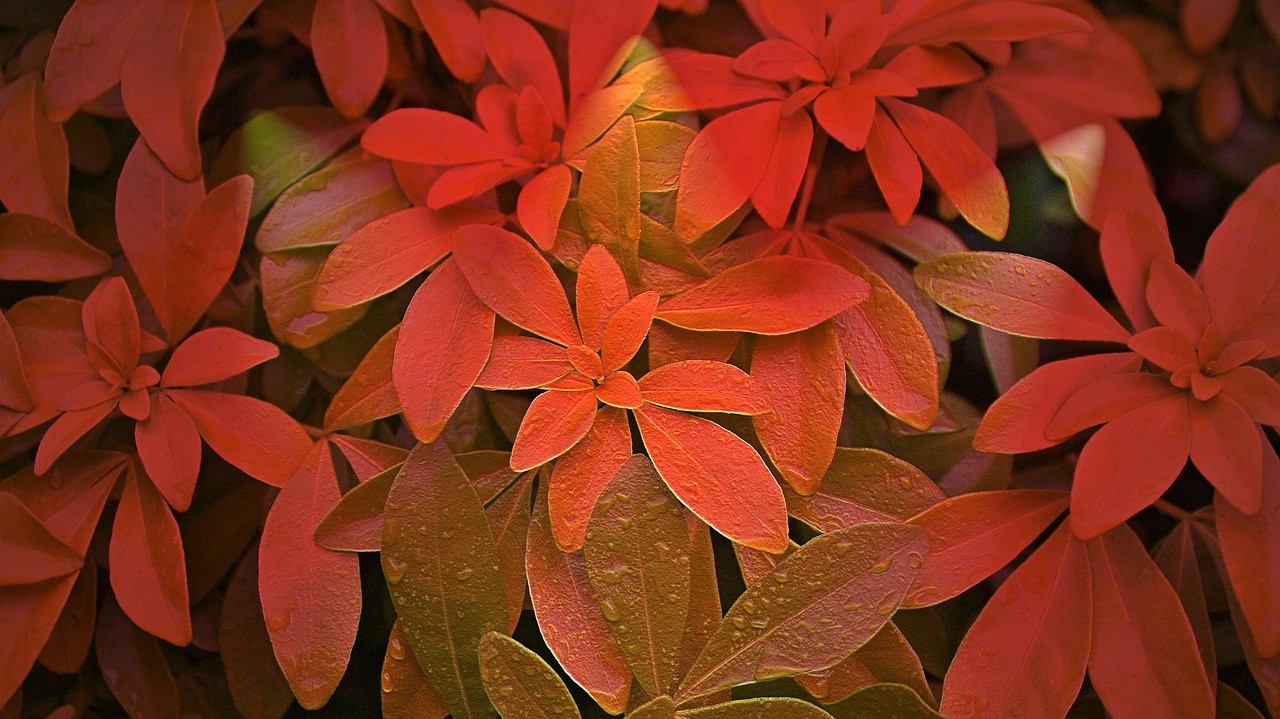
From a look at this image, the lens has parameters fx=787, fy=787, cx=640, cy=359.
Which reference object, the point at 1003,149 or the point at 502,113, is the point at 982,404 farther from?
the point at 502,113

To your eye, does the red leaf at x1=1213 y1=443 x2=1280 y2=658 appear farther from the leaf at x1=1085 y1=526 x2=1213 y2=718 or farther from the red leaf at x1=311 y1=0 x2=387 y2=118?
the red leaf at x1=311 y1=0 x2=387 y2=118

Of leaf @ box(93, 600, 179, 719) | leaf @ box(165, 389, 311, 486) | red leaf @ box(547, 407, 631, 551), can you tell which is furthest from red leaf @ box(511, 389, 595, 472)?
leaf @ box(93, 600, 179, 719)

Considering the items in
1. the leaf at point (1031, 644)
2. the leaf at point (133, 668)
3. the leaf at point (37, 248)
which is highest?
the leaf at point (37, 248)

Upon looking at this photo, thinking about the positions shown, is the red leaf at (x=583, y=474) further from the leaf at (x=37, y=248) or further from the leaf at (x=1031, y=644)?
the leaf at (x=37, y=248)

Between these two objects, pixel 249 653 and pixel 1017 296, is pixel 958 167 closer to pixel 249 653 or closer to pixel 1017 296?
pixel 1017 296

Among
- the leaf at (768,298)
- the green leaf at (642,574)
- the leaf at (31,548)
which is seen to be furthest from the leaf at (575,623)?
the leaf at (31,548)

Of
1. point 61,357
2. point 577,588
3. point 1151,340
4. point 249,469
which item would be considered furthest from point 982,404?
point 61,357
